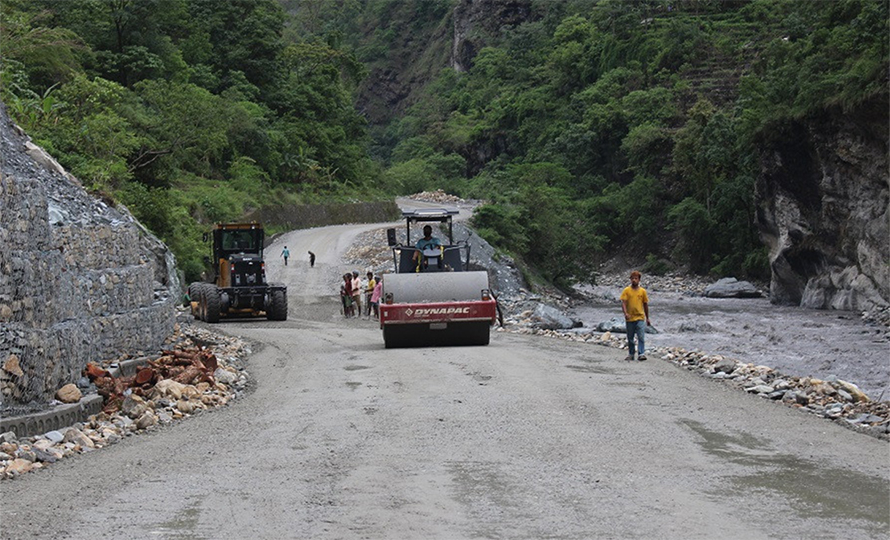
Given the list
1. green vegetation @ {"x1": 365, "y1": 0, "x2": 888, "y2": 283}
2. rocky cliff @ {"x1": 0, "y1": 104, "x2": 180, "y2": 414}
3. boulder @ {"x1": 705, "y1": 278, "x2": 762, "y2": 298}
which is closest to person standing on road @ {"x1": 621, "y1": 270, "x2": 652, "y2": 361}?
rocky cliff @ {"x1": 0, "y1": 104, "x2": 180, "y2": 414}

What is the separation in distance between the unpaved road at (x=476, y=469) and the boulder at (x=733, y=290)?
1680 inches

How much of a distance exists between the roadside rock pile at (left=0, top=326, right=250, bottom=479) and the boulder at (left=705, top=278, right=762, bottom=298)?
4186cm

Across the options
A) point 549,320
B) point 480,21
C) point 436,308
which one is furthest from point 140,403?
point 480,21

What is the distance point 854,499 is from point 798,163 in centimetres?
4462

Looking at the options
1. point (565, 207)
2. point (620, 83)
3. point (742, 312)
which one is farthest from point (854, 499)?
point (620, 83)

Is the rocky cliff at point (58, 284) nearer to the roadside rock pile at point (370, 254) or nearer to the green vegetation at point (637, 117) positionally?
the roadside rock pile at point (370, 254)

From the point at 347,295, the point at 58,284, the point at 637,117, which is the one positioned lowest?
the point at 347,295

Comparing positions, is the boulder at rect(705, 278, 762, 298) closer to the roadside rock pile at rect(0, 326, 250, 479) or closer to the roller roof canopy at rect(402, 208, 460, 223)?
the roller roof canopy at rect(402, 208, 460, 223)

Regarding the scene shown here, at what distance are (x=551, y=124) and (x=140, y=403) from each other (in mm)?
88004

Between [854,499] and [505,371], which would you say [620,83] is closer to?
[505,371]

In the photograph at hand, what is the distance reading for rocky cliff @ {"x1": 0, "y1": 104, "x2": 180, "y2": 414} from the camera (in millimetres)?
12906

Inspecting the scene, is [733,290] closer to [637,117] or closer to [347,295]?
[347,295]

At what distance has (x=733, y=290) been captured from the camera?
2312 inches

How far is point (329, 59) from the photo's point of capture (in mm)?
85875
